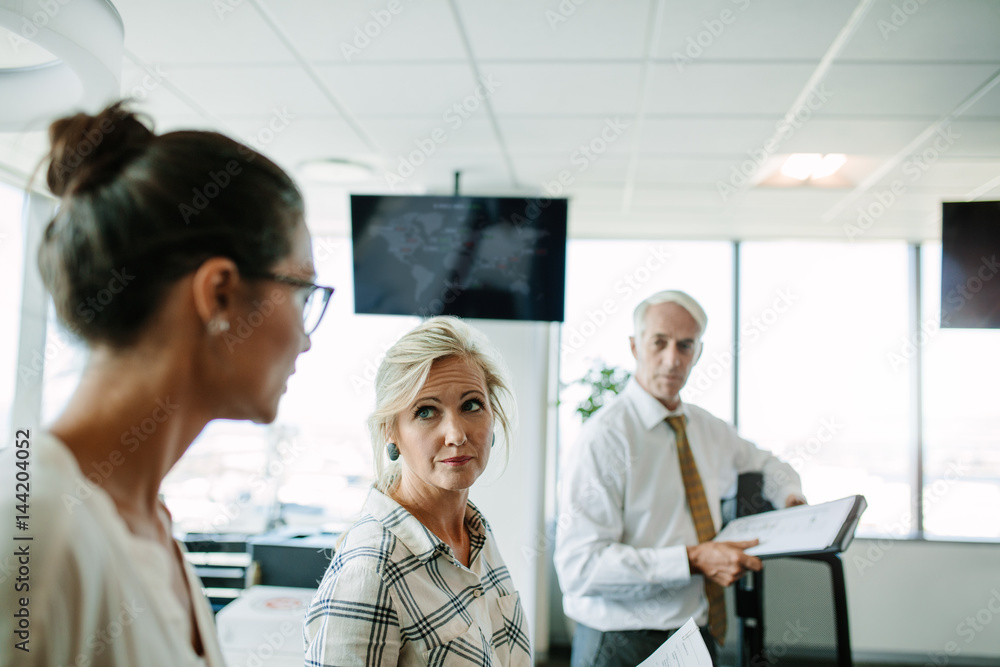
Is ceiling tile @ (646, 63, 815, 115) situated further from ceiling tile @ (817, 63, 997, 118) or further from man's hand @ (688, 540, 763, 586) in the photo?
man's hand @ (688, 540, 763, 586)

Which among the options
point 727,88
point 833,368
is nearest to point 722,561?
point 727,88

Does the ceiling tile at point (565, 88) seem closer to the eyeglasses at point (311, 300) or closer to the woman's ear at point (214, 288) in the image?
the eyeglasses at point (311, 300)

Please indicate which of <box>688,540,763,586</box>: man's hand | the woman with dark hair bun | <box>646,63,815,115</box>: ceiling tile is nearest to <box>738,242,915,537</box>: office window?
<box>646,63,815,115</box>: ceiling tile

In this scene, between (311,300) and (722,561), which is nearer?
(311,300)

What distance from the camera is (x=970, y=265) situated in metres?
2.70

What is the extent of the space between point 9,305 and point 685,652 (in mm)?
3639

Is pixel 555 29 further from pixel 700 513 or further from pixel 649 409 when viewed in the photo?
pixel 700 513

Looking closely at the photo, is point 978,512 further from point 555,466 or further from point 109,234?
point 109,234

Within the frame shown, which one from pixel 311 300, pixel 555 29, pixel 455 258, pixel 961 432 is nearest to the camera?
pixel 311 300

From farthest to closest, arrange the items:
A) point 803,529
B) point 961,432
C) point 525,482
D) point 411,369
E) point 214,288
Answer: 1. point 961,432
2. point 525,482
3. point 803,529
4. point 411,369
5. point 214,288

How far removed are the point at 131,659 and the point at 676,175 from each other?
12.3 feet

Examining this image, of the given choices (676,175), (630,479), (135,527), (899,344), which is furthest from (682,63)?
(899,344)

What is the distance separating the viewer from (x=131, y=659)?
0.54 meters

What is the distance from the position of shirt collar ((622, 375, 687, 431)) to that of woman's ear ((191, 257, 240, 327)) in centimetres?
192
